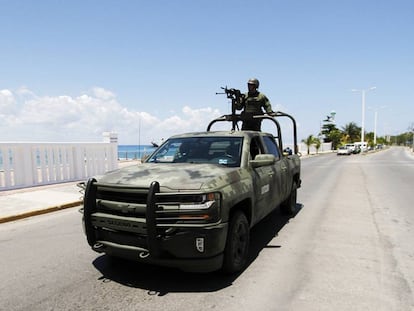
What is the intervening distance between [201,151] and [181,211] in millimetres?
1640

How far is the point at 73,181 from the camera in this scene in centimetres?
1222

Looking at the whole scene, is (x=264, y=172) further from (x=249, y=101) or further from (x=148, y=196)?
(x=249, y=101)

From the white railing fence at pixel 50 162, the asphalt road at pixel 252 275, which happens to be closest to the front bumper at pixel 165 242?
the asphalt road at pixel 252 275

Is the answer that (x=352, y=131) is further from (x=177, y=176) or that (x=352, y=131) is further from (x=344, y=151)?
(x=177, y=176)

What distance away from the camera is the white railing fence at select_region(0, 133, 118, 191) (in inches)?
400

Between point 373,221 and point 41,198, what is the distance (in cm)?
815

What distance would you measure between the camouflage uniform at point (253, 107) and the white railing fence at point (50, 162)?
7.07m

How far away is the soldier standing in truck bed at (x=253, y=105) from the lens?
7742mm

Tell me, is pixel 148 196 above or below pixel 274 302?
above

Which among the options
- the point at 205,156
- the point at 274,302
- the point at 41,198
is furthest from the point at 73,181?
the point at 274,302

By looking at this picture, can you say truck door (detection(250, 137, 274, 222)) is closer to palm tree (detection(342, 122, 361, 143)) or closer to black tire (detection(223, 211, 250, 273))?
black tire (detection(223, 211, 250, 273))

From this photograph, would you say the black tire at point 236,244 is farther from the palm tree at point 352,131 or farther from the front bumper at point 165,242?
the palm tree at point 352,131

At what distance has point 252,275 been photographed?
3947mm

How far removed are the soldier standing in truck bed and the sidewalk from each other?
4.44 metres
